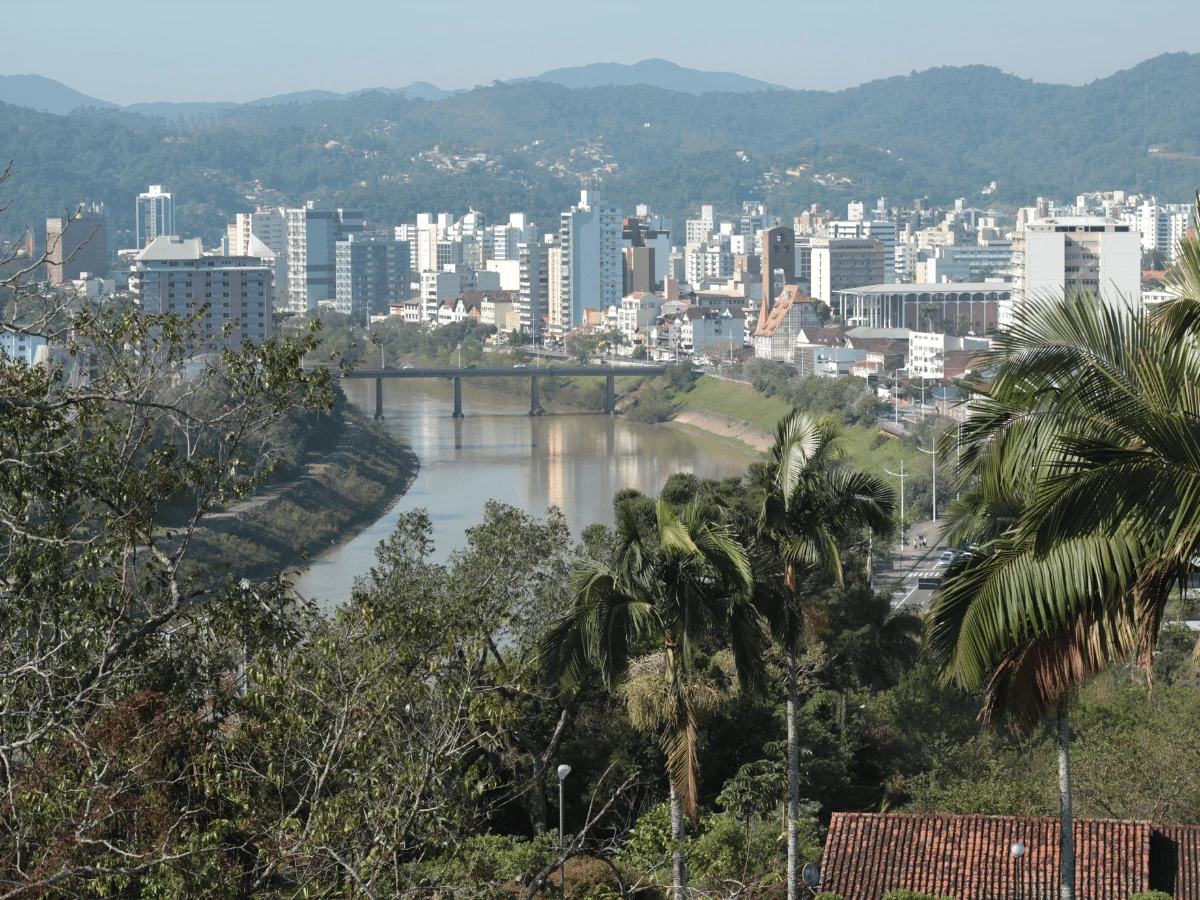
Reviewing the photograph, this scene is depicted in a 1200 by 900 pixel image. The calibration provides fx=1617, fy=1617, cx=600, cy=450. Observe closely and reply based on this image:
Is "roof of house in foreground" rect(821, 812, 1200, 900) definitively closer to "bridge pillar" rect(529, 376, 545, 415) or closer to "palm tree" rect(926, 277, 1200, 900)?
"palm tree" rect(926, 277, 1200, 900)

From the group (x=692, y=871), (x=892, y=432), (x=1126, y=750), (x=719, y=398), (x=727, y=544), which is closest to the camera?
(x=727, y=544)

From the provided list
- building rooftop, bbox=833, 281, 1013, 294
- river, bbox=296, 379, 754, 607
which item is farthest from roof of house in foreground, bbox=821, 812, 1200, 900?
building rooftop, bbox=833, 281, 1013, 294

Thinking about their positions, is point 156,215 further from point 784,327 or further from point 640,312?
point 784,327

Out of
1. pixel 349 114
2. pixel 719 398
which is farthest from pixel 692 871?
pixel 349 114

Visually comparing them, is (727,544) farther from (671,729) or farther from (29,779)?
(29,779)

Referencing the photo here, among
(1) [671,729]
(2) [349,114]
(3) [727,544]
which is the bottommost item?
(1) [671,729]

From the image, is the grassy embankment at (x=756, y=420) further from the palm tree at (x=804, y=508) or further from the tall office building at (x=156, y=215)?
the tall office building at (x=156, y=215)
